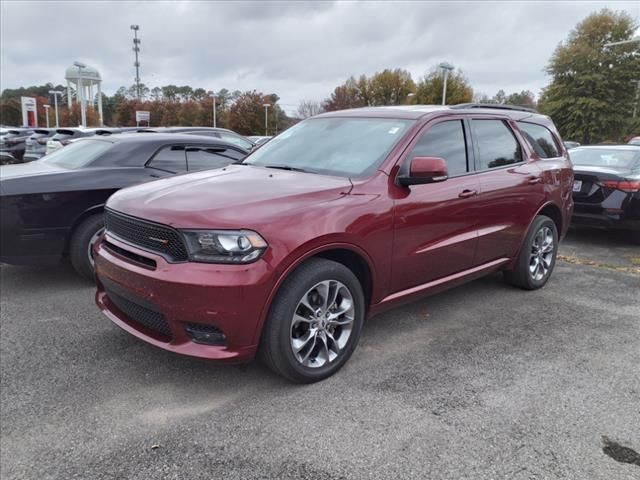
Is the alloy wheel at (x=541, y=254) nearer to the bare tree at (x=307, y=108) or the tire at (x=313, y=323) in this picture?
the tire at (x=313, y=323)

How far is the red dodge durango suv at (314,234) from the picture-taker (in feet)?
9.58

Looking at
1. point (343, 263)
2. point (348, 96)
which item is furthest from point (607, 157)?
point (348, 96)

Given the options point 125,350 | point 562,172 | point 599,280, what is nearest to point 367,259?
point 125,350

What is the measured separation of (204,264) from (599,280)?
4896mm

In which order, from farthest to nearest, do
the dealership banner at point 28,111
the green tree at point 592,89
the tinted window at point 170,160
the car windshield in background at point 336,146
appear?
1. the dealership banner at point 28,111
2. the green tree at point 592,89
3. the tinted window at point 170,160
4. the car windshield in background at point 336,146

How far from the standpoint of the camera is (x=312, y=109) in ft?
211

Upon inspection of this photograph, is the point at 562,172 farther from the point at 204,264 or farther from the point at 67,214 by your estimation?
the point at 67,214

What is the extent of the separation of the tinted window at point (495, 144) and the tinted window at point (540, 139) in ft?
1.04

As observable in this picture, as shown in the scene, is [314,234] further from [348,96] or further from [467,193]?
[348,96]

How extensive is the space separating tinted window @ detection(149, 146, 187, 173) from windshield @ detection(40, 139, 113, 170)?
54 cm

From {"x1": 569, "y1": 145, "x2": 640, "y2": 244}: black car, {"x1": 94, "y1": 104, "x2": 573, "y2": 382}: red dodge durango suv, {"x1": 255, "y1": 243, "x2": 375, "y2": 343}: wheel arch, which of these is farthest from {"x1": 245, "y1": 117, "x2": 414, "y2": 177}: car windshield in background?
{"x1": 569, "y1": 145, "x2": 640, "y2": 244}: black car

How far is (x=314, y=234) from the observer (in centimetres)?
312

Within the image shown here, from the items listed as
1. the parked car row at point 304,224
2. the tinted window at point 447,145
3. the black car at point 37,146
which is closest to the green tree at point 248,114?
the black car at point 37,146

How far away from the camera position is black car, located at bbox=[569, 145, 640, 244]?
23.6 ft
